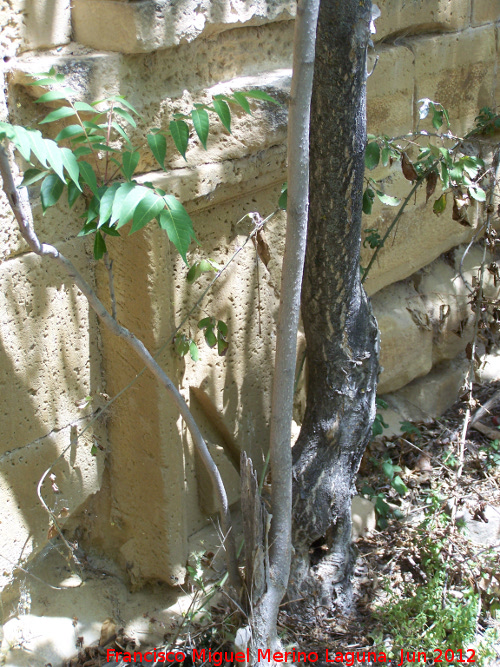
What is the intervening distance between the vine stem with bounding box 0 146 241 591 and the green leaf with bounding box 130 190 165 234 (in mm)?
240

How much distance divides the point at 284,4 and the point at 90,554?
2152 millimetres

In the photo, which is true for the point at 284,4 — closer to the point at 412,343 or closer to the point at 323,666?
the point at 412,343

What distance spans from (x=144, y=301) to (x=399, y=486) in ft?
5.42

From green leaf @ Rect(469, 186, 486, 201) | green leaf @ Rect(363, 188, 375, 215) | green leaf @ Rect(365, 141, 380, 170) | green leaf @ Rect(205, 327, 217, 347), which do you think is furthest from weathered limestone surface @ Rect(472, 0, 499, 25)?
green leaf @ Rect(205, 327, 217, 347)

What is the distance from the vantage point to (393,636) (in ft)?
8.32

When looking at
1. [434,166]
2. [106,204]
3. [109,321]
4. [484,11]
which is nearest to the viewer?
[106,204]

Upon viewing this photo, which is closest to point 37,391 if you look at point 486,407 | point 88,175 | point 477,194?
point 88,175

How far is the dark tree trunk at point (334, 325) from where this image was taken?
2.16m

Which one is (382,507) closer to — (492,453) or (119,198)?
(492,453)

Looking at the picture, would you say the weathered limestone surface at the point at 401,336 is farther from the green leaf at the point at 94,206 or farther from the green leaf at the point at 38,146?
the green leaf at the point at 38,146

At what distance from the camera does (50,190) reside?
1588mm

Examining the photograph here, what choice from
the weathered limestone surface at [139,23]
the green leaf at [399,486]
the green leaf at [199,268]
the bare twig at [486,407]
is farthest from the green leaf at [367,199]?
the bare twig at [486,407]

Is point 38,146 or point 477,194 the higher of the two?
point 38,146

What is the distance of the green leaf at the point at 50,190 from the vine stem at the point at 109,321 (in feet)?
0.18
